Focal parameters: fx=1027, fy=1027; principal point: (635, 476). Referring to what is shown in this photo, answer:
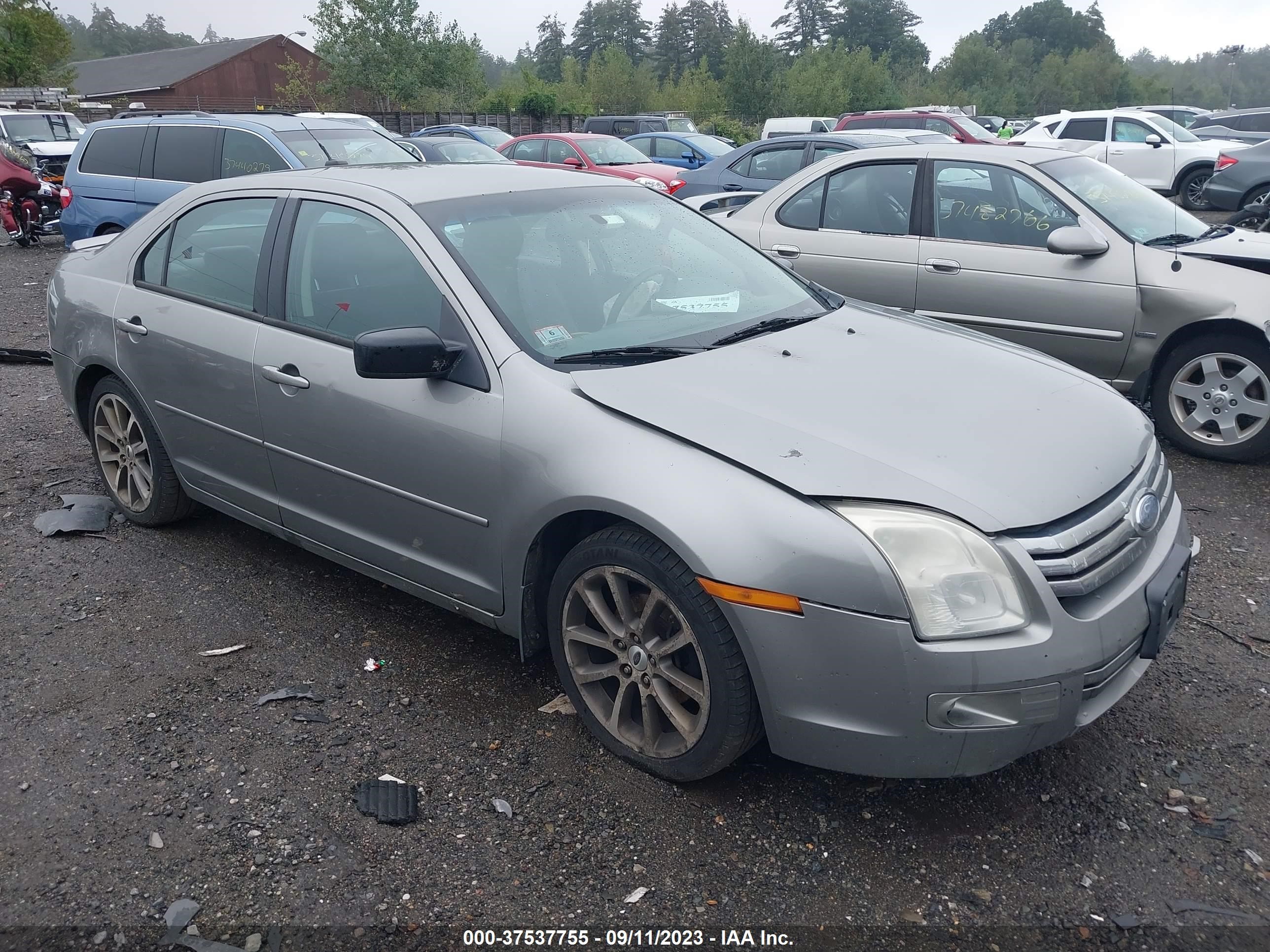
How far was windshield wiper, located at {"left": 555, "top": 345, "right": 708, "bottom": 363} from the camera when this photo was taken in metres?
3.18

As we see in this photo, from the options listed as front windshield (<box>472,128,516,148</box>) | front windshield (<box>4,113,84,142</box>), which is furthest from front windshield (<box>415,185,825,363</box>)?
front windshield (<box>472,128,516,148</box>)

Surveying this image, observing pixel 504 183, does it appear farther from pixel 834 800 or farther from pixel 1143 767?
pixel 1143 767

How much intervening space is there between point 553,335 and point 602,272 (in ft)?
1.47

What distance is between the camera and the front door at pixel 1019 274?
581 cm

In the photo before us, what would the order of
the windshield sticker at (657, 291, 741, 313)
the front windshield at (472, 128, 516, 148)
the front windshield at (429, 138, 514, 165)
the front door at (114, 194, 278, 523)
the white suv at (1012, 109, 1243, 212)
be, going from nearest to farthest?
the windshield sticker at (657, 291, 741, 313) < the front door at (114, 194, 278, 523) < the front windshield at (429, 138, 514, 165) < the white suv at (1012, 109, 1243, 212) < the front windshield at (472, 128, 516, 148)

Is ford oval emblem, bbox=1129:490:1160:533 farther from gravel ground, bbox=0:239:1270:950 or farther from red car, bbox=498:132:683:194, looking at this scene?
red car, bbox=498:132:683:194

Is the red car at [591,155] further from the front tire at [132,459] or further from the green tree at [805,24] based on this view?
the green tree at [805,24]

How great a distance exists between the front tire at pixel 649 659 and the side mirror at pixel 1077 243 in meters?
4.02

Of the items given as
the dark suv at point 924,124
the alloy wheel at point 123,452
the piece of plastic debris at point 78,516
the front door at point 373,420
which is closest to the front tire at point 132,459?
the alloy wheel at point 123,452

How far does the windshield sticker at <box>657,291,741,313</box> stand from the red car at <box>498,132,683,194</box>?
13.5 m

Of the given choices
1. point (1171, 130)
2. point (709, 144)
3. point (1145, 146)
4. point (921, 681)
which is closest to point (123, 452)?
point (921, 681)

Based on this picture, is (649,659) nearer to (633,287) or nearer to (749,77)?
(633,287)

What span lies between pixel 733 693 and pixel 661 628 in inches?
12.4

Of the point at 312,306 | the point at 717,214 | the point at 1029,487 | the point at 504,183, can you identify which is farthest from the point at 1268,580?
the point at 717,214
